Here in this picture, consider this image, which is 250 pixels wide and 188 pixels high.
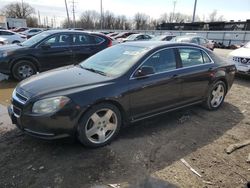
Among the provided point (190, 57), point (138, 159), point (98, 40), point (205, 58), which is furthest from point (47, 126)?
point (98, 40)

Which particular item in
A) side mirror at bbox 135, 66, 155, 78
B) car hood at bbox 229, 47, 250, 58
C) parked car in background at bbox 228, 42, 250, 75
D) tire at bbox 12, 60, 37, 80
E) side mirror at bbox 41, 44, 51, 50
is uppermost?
side mirror at bbox 135, 66, 155, 78

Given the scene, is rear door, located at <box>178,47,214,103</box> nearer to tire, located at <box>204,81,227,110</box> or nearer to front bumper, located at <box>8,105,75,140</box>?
tire, located at <box>204,81,227,110</box>

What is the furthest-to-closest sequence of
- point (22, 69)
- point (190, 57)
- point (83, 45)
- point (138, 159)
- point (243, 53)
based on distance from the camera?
point (83, 45), point (243, 53), point (22, 69), point (190, 57), point (138, 159)

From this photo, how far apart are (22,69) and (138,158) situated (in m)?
5.89

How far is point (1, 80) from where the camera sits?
827 centimetres

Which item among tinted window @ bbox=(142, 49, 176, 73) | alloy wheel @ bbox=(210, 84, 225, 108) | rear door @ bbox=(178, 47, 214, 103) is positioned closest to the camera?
tinted window @ bbox=(142, 49, 176, 73)

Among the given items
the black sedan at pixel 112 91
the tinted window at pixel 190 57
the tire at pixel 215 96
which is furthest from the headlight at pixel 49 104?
the tire at pixel 215 96

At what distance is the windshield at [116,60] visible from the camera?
13.5 ft

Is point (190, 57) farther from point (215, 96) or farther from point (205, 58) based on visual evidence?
point (215, 96)

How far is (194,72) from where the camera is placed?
4.93 meters

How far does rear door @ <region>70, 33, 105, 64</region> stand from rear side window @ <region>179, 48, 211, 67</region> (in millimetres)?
4775

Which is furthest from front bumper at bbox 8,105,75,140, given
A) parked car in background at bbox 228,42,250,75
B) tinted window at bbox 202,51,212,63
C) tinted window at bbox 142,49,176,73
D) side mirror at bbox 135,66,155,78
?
parked car in background at bbox 228,42,250,75

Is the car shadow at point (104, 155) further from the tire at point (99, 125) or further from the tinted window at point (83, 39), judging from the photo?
the tinted window at point (83, 39)

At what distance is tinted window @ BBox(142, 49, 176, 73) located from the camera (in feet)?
14.2
